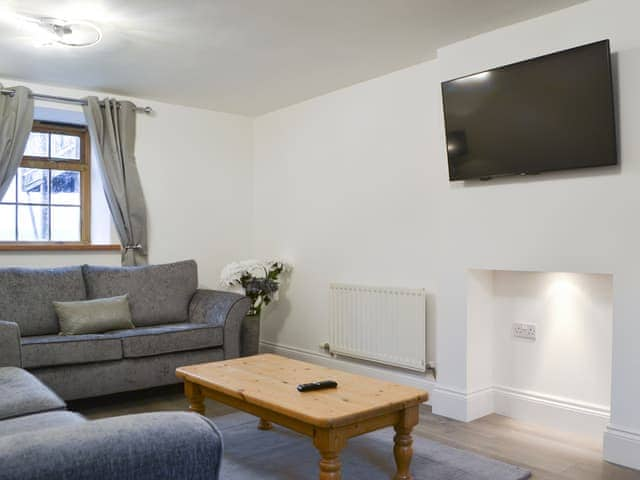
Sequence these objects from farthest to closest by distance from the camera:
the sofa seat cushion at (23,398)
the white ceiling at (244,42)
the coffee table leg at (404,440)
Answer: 1. the white ceiling at (244,42)
2. the coffee table leg at (404,440)
3. the sofa seat cushion at (23,398)

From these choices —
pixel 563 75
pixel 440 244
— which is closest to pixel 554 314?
pixel 440 244

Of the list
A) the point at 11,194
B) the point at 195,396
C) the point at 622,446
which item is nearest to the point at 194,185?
the point at 11,194

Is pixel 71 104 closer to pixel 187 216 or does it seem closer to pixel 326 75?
pixel 187 216

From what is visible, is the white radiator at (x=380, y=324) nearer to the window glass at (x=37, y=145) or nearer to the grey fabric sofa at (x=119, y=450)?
the window glass at (x=37, y=145)

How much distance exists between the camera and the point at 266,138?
5.35 meters

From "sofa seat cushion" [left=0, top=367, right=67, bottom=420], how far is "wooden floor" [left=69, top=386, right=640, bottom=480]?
1.05 m

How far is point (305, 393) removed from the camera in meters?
2.47

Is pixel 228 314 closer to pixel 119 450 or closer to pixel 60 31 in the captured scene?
pixel 60 31

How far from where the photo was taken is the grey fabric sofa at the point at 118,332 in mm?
3402

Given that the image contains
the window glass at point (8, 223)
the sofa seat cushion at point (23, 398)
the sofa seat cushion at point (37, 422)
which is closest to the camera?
the sofa seat cushion at point (37, 422)

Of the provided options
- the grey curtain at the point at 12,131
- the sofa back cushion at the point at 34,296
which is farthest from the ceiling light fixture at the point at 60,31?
the sofa back cushion at the point at 34,296

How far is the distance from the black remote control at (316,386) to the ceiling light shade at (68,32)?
228cm

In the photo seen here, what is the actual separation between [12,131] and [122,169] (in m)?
0.82

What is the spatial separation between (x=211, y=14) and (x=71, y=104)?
1.97 metres
